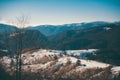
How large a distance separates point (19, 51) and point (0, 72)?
1863 centimetres

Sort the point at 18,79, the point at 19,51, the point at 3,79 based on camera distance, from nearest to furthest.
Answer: the point at 19,51
the point at 18,79
the point at 3,79

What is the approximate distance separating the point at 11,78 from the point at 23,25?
19560 millimetres

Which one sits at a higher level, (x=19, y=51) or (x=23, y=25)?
(x=23, y=25)

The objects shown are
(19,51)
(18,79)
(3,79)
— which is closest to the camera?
(19,51)

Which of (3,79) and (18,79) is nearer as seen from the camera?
(18,79)

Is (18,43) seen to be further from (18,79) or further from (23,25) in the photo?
(18,79)

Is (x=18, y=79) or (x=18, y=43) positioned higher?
(x=18, y=43)

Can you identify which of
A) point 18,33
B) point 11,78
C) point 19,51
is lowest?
point 11,78

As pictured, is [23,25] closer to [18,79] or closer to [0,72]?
[18,79]

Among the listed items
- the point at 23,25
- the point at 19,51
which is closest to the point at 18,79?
the point at 19,51

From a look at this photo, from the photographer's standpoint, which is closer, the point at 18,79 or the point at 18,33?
the point at 18,33

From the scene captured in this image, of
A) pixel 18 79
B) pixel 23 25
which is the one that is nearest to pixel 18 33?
pixel 23 25

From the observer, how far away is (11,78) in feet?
198

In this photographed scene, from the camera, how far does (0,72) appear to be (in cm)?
6100
